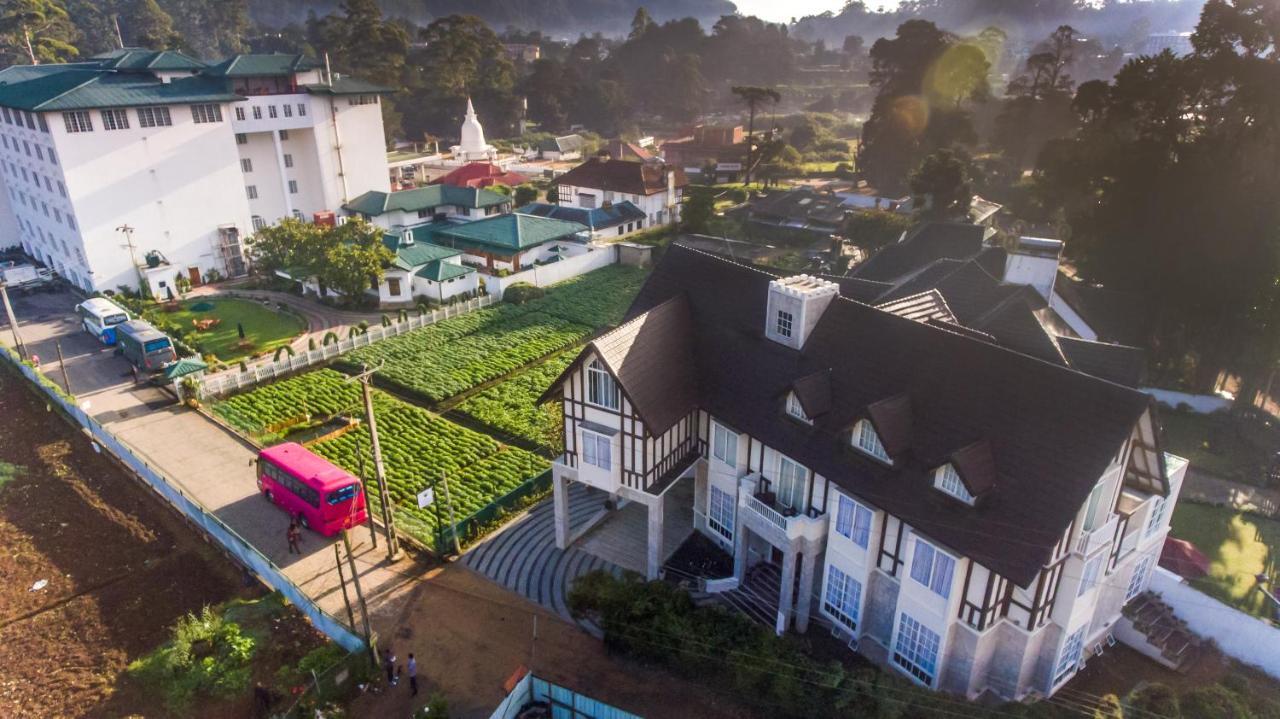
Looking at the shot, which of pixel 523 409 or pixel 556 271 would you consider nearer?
pixel 523 409

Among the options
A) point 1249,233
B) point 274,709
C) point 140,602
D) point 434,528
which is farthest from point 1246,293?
point 140,602

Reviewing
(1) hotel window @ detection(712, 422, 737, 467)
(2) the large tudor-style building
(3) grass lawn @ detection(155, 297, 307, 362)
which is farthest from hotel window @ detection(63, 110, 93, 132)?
(1) hotel window @ detection(712, 422, 737, 467)

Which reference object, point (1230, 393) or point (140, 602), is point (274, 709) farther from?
point (1230, 393)

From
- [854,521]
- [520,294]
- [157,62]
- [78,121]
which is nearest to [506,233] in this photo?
[520,294]

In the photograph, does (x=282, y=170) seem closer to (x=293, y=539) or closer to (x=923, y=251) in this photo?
(x=293, y=539)

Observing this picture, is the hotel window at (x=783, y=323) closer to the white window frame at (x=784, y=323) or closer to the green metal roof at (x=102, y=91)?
the white window frame at (x=784, y=323)
